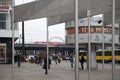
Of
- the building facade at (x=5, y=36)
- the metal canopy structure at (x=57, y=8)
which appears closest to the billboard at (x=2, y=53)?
the building facade at (x=5, y=36)

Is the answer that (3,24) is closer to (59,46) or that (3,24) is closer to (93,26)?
(93,26)

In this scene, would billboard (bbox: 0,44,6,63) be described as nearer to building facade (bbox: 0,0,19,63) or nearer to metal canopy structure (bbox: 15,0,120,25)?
building facade (bbox: 0,0,19,63)

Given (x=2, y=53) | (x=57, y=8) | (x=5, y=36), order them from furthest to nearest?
(x=2, y=53), (x=5, y=36), (x=57, y=8)

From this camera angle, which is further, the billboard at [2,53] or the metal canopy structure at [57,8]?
the billboard at [2,53]

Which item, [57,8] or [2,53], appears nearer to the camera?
[57,8]

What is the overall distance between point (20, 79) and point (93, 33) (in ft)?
50.8

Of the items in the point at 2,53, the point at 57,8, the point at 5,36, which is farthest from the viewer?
the point at 2,53

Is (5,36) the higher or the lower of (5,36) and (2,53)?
the higher

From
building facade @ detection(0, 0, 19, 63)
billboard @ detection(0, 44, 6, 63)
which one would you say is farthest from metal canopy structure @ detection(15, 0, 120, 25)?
billboard @ detection(0, 44, 6, 63)

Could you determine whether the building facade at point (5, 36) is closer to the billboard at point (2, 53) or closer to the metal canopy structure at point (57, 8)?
the billboard at point (2, 53)

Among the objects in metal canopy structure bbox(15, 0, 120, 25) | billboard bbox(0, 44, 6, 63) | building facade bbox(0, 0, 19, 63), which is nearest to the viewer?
metal canopy structure bbox(15, 0, 120, 25)

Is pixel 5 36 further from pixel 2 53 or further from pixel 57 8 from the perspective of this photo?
pixel 57 8

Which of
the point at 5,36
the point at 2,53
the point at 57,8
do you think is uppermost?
the point at 57,8

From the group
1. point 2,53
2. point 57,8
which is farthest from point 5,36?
point 57,8
